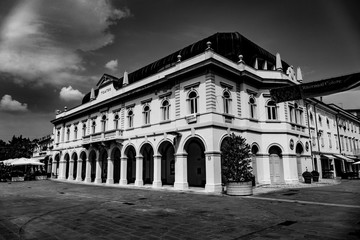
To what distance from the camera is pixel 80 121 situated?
110ft

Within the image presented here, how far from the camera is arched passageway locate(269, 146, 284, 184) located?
73.2 ft

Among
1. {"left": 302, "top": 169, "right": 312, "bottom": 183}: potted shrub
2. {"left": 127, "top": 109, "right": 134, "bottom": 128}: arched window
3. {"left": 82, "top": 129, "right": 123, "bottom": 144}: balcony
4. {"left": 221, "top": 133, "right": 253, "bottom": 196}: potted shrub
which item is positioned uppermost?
{"left": 127, "top": 109, "right": 134, "bottom": 128}: arched window

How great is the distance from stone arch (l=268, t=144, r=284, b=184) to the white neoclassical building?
84 mm

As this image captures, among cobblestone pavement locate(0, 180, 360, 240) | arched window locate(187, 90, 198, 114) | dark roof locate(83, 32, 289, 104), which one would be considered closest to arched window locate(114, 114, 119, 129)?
dark roof locate(83, 32, 289, 104)

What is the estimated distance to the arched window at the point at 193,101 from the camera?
775 inches

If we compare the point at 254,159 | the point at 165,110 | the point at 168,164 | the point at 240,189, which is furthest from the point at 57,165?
the point at 240,189

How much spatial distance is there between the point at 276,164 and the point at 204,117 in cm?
864

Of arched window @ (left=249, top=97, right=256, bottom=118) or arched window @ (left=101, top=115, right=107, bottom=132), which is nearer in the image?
arched window @ (left=249, top=97, right=256, bottom=118)

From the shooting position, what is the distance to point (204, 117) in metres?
18.8

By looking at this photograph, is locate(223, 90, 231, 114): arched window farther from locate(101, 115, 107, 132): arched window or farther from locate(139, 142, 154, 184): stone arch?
locate(101, 115, 107, 132): arched window

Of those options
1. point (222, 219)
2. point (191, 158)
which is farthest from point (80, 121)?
point (222, 219)

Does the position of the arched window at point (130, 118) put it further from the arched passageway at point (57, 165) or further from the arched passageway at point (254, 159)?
the arched passageway at point (57, 165)

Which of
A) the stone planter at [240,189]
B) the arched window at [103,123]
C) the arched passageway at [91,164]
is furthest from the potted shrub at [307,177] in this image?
the arched passageway at [91,164]

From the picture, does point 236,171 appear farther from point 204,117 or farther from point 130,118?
point 130,118
